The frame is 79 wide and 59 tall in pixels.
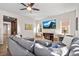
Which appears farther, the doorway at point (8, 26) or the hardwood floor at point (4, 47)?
the hardwood floor at point (4, 47)

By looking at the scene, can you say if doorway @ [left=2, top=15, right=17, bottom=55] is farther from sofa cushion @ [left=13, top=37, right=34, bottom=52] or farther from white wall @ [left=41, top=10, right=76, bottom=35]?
white wall @ [left=41, top=10, right=76, bottom=35]

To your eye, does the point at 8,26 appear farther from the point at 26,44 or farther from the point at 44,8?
the point at 44,8

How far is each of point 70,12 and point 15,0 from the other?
3.02 feet

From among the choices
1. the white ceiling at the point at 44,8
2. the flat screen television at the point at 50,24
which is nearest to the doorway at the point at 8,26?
the white ceiling at the point at 44,8

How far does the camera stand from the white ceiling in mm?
1860

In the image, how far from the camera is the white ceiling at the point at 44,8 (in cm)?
186

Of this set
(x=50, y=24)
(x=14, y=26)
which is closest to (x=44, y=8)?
(x=50, y=24)

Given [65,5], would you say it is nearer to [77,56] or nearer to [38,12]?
[38,12]

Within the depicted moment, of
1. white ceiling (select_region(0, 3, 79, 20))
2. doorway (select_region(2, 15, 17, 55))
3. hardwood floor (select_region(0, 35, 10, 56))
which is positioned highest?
white ceiling (select_region(0, 3, 79, 20))

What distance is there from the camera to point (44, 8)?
197 cm

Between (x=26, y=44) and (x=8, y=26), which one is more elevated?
(x=8, y=26)

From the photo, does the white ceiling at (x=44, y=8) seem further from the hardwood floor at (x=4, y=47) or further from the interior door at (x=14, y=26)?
the hardwood floor at (x=4, y=47)

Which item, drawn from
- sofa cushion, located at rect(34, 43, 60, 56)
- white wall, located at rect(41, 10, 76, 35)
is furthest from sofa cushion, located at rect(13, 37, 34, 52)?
white wall, located at rect(41, 10, 76, 35)

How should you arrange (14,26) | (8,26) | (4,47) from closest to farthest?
1. (8,26)
2. (14,26)
3. (4,47)
